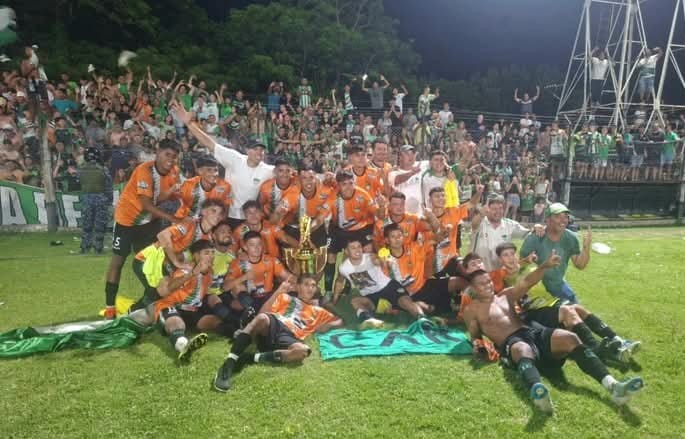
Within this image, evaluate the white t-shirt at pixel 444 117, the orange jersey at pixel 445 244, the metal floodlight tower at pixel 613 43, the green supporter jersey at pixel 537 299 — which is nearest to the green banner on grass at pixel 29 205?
the orange jersey at pixel 445 244

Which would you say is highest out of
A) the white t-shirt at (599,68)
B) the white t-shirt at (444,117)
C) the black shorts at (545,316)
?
the white t-shirt at (599,68)

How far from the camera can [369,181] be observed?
7.20 metres

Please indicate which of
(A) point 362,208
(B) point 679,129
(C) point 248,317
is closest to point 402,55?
(B) point 679,129

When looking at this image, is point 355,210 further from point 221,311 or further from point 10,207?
point 10,207

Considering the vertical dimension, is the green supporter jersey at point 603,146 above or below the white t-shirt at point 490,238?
above

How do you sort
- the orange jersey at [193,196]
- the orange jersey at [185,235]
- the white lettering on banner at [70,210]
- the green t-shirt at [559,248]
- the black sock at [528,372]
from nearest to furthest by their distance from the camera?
1. the black sock at [528,372]
2. the green t-shirt at [559,248]
3. the orange jersey at [185,235]
4. the orange jersey at [193,196]
5. the white lettering on banner at [70,210]

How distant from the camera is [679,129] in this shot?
2320 cm

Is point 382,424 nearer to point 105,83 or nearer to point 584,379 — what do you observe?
point 584,379

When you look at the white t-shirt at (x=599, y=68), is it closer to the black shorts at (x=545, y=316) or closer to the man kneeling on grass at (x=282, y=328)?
the black shorts at (x=545, y=316)

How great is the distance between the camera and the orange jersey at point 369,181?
7.15 meters

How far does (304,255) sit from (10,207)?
34.3 ft

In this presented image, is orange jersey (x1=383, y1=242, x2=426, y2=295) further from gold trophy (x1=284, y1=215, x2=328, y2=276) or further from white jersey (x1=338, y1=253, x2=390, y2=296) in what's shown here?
gold trophy (x1=284, y1=215, x2=328, y2=276)

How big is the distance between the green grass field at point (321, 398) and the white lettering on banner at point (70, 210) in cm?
817

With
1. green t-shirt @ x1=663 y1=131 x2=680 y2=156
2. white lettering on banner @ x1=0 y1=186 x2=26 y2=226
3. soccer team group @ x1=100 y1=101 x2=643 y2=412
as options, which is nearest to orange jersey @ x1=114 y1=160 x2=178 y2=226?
soccer team group @ x1=100 y1=101 x2=643 y2=412
